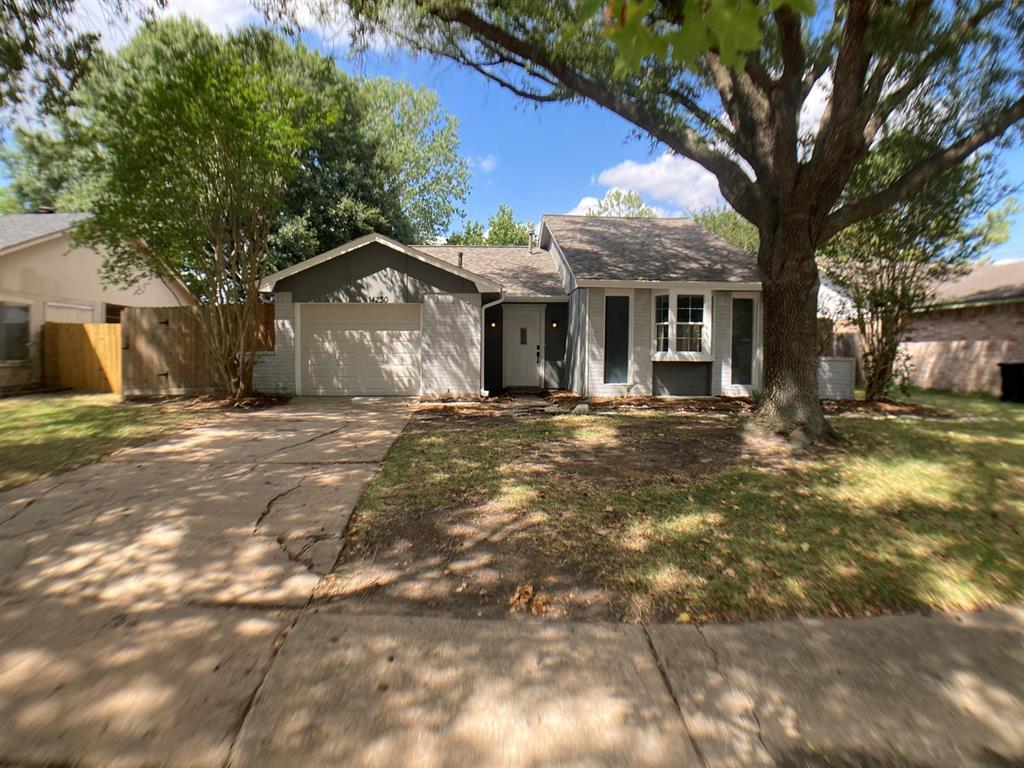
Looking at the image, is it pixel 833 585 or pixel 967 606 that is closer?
pixel 967 606

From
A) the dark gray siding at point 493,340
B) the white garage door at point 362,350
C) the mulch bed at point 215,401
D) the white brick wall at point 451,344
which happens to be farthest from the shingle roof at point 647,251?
the mulch bed at point 215,401

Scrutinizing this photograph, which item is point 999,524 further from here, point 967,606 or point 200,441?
point 200,441

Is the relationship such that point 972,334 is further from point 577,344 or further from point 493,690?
point 493,690

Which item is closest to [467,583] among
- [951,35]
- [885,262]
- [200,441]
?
[200,441]

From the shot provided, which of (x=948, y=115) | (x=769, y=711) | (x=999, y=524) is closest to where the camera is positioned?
(x=769, y=711)

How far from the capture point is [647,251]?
14.4m

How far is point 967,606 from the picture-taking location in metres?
3.16

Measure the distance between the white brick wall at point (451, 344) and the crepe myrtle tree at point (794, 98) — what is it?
5.59m

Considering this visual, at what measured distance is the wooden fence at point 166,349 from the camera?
12453 millimetres

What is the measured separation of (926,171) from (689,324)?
6.36 m

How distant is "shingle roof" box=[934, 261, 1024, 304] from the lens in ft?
48.4

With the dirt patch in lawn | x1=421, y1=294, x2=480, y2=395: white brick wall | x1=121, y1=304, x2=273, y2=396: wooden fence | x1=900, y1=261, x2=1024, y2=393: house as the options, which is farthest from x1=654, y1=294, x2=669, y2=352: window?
x1=121, y1=304, x2=273, y2=396: wooden fence

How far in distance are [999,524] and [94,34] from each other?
10521 millimetres

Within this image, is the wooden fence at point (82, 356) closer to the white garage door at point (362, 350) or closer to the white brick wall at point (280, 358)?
the white brick wall at point (280, 358)
